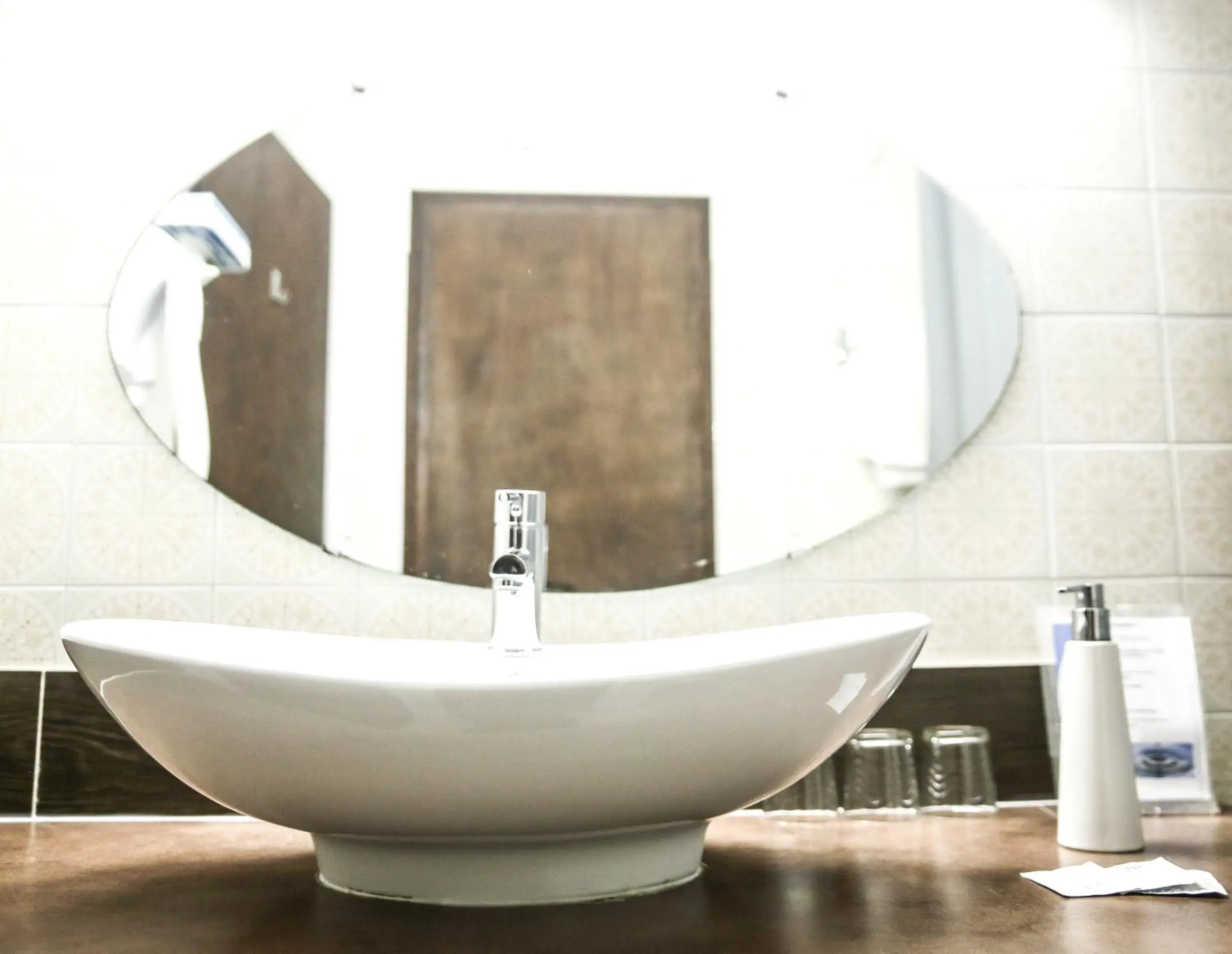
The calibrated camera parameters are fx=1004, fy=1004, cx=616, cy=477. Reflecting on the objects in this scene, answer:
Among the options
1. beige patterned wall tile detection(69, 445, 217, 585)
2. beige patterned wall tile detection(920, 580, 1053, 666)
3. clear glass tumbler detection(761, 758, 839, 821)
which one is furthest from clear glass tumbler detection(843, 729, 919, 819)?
beige patterned wall tile detection(69, 445, 217, 585)

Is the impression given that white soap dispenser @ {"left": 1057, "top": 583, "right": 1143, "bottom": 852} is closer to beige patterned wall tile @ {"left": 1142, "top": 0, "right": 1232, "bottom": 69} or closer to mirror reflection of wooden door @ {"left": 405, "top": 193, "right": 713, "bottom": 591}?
mirror reflection of wooden door @ {"left": 405, "top": 193, "right": 713, "bottom": 591}

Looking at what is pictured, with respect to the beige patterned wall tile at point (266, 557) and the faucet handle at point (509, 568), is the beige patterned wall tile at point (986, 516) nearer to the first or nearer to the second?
the faucet handle at point (509, 568)

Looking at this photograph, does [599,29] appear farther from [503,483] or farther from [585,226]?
[503,483]

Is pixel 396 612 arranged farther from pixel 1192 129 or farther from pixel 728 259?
pixel 1192 129

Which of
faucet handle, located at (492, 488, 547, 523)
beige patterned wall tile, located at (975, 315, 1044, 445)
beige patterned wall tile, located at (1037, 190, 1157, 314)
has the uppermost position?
beige patterned wall tile, located at (1037, 190, 1157, 314)

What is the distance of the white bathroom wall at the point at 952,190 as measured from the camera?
3.94 feet

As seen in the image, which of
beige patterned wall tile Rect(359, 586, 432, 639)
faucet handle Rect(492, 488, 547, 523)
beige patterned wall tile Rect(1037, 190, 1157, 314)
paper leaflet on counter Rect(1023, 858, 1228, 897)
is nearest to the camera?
paper leaflet on counter Rect(1023, 858, 1228, 897)

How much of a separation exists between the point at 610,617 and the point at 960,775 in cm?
43

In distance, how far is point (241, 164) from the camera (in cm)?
126

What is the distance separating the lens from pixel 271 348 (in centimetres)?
122

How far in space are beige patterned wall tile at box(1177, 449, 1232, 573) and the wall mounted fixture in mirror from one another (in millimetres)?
278

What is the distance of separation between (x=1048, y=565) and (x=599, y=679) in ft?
2.69

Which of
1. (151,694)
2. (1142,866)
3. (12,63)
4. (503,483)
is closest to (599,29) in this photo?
(503,483)

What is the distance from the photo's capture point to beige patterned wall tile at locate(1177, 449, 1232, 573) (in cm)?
126
